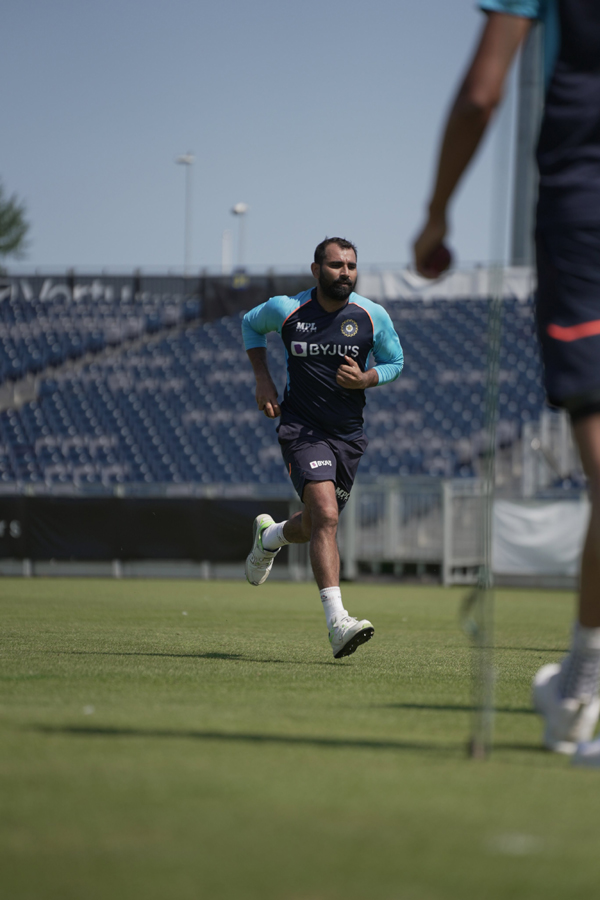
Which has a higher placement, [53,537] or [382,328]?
[382,328]

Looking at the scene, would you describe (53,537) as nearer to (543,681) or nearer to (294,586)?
(294,586)

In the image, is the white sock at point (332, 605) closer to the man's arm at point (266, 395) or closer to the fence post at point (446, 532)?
the man's arm at point (266, 395)

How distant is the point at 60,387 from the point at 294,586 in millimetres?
12567

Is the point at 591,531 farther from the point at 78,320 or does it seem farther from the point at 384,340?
the point at 78,320

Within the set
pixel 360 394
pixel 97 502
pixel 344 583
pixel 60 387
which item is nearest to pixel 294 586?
pixel 344 583

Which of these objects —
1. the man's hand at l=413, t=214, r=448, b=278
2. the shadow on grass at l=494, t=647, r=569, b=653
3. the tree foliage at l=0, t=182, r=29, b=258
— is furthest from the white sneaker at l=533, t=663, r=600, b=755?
the tree foliage at l=0, t=182, r=29, b=258

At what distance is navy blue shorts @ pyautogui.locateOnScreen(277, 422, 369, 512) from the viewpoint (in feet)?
19.3

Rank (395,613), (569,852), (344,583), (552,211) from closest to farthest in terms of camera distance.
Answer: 1. (569,852)
2. (552,211)
3. (395,613)
4. (344,583)

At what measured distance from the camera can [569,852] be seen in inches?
74.0

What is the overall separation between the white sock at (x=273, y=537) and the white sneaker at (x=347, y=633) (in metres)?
1.41

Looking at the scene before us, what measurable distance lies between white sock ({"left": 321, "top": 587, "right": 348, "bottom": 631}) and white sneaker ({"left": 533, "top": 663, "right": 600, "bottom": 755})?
2412 millimetres

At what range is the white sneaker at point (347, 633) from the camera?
204 inches

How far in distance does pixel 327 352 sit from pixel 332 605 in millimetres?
1433

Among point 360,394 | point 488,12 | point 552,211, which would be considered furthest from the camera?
point 360,394
